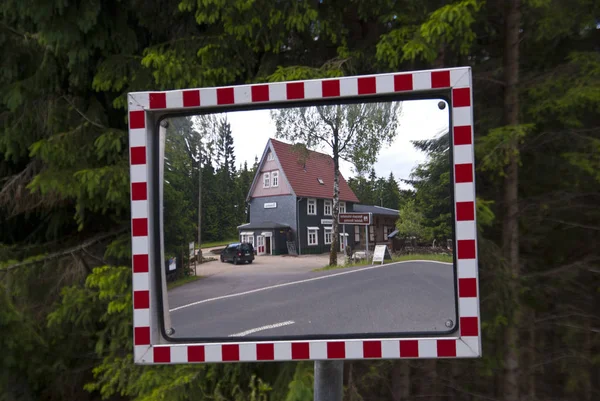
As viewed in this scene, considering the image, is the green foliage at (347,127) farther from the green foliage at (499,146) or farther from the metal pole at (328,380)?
the green foliage at (499,146)

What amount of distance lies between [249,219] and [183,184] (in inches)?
12.0

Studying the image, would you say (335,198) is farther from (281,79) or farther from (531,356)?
(531,356)

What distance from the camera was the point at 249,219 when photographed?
2018 mm

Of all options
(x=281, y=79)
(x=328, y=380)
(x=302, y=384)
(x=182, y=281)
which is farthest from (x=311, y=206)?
(x=281, y=79)

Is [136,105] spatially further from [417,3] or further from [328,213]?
[417,3]

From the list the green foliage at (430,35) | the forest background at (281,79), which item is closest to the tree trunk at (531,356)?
the forest background at (281,79)

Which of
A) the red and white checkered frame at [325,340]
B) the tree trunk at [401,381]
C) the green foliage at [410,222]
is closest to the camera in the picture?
the red and white checkered frame at [325,340]

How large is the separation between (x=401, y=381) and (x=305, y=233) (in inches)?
140

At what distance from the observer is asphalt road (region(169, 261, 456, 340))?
5.93ft

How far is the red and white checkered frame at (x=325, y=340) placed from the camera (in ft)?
5.80

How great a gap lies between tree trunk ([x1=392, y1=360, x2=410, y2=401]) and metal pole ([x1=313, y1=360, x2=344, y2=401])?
120 inches

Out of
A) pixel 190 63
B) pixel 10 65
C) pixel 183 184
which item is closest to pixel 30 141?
pixel 10 65

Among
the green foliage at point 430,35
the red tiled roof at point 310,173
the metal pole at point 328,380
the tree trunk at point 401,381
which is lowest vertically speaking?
the tree trunk at point 401,381

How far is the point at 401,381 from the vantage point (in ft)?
16.4
